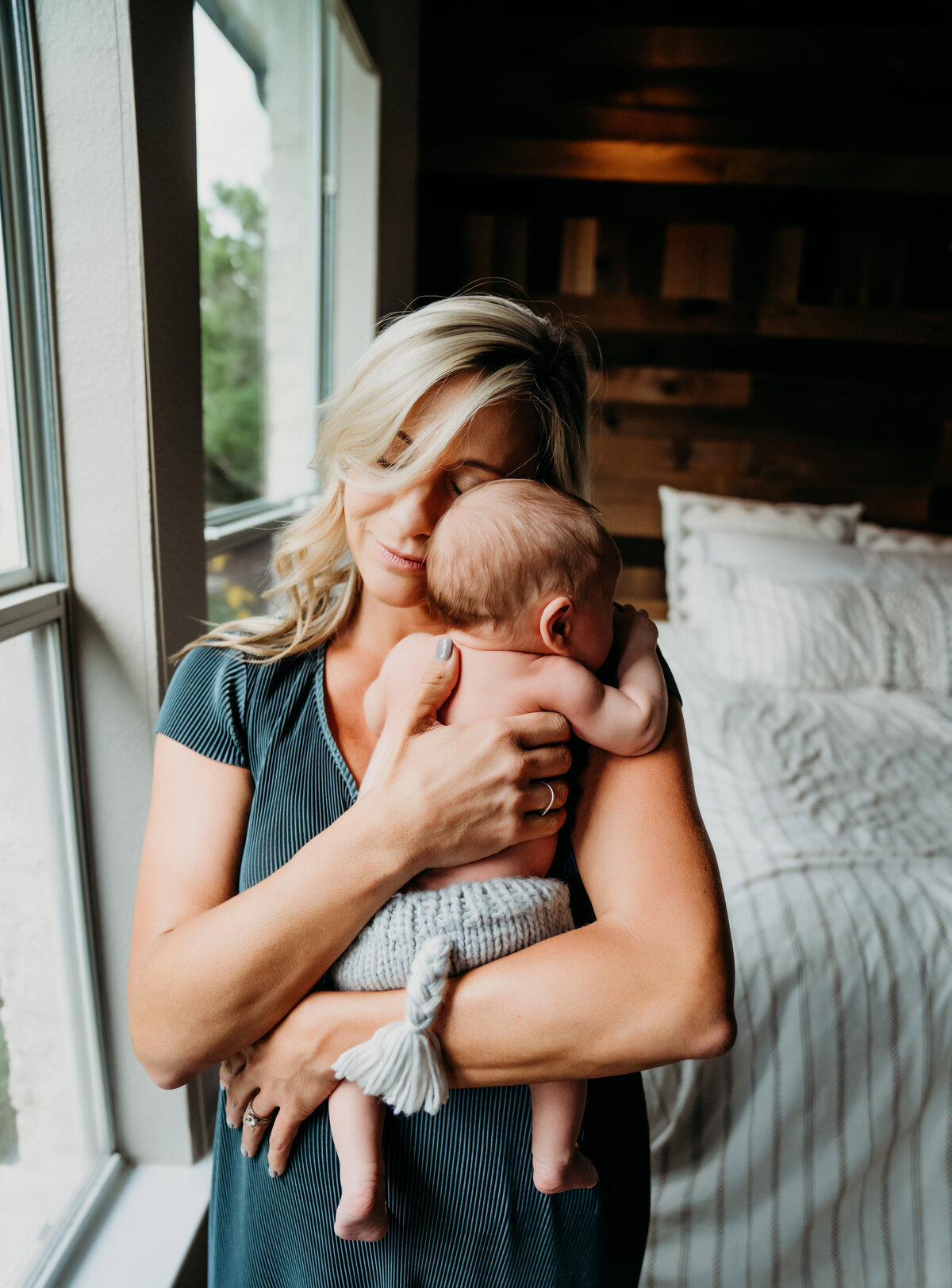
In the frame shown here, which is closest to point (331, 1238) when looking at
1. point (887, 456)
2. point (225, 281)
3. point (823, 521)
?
point (225, 281)

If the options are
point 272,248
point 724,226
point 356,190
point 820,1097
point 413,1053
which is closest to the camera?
point 413,1053

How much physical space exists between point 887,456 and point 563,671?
306 cm

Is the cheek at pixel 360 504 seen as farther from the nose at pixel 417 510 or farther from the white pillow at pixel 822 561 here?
the white pillow at pixel 822 561

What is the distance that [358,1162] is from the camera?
0.78m

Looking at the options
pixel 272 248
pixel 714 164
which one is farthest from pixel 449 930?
pixel 714 164

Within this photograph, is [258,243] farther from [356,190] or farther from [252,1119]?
[252,1119]

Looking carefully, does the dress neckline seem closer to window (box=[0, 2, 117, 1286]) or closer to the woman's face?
the woman's face

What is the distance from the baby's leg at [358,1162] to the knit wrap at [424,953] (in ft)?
0.11

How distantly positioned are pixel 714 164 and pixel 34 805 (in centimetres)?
323

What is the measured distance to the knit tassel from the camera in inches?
28.3

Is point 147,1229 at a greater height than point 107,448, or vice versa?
point 107,448

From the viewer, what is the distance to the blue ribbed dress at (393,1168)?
2.71 ft

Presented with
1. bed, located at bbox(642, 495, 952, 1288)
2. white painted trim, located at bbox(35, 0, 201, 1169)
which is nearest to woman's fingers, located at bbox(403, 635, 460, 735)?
white painted trim, located at bbox(35, 0, 201, 1169)

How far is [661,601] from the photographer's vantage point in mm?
3525
